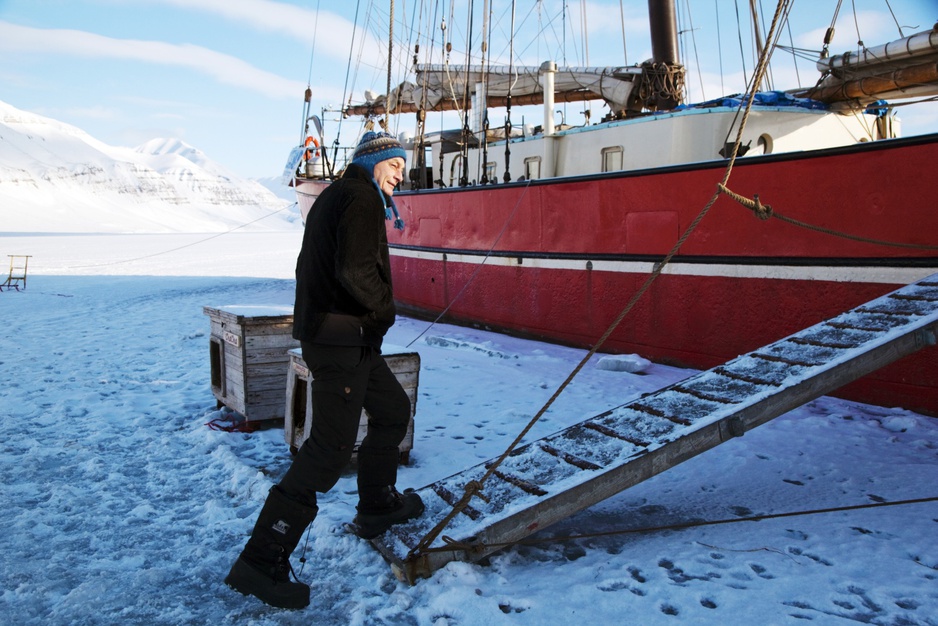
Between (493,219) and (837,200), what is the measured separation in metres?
4.20

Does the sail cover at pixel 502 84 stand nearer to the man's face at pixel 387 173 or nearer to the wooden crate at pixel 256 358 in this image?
the wooden crate at pixel 256 358

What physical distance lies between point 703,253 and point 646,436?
3.55 metres

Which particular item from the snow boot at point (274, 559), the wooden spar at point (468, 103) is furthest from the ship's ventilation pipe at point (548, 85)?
the snow boot at point (274, 559)

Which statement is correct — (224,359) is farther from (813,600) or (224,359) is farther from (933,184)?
(933,184)

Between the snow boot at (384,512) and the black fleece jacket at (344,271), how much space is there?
0.76 meters

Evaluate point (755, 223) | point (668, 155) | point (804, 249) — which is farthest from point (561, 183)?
point (804, 249)

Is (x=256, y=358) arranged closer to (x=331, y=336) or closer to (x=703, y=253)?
(x=331, y=336)

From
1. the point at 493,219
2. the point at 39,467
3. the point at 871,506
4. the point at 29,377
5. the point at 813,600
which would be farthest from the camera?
the point at 493,219

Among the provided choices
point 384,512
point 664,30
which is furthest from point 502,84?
point 384,512

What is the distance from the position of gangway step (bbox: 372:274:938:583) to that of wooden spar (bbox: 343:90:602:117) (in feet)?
24.0

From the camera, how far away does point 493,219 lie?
8695 mm

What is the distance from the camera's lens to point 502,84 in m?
11.5

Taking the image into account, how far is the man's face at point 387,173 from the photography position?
9.85 feet

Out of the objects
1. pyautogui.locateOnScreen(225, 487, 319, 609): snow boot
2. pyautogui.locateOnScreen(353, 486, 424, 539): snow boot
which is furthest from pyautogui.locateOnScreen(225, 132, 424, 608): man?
pyautogui.locateOnScreen(353, 486, 424, 539): snow boot
